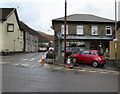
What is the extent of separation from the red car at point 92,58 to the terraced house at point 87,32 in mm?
9972

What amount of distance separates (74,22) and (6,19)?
12.3 meters

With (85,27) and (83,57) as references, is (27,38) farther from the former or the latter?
Result: (83,57)

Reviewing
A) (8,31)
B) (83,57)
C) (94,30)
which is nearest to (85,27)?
(94,30)

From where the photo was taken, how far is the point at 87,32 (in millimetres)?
25156

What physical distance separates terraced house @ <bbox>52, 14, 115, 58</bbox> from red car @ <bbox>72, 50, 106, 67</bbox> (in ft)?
32.7

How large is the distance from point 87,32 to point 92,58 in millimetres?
12841

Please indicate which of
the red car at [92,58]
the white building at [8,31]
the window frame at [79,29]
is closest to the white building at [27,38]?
the white building at [8,31]

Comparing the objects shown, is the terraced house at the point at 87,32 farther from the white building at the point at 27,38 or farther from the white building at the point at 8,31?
the white building at the point at 27,38

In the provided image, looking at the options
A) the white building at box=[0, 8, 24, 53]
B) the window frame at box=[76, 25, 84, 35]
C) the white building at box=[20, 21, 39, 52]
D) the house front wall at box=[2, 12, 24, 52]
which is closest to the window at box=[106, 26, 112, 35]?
the window frame at box=[76, 25, 84, 35]

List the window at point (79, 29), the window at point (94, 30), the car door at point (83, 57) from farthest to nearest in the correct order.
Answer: the window at point (94, 30) → the window at point (79, 29) → the car door at point (83, 57)

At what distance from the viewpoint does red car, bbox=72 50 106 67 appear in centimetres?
1274

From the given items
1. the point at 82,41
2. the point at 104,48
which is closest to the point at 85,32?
the point at 82,41

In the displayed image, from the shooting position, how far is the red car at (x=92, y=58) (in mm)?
12742

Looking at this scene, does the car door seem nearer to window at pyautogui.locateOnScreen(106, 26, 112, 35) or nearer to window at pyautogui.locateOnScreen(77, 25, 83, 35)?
window at pyautogui.locateOnScreen(77, 25, 83, 35)
